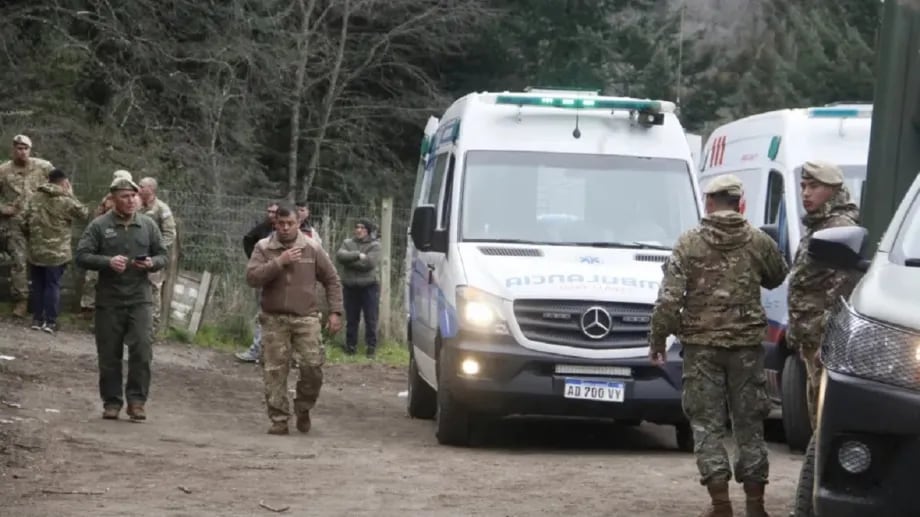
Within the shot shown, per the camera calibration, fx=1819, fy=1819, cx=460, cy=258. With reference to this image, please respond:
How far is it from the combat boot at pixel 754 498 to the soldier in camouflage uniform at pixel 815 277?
0.51 meters

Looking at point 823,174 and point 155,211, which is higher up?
point 823,174

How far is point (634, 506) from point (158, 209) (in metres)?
9.73

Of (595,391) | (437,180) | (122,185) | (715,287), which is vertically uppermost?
(437,180)

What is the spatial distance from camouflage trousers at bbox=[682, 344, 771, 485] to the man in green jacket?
12725 millimetres

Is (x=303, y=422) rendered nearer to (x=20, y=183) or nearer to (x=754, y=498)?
(x=754, y=498)

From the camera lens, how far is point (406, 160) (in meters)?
34.6

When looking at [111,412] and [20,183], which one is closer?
[111,412]

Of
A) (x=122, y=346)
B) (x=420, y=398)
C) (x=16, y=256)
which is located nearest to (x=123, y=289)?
(x=122, y=346)

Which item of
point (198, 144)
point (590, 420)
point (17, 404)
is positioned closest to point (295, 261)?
point (17, 404)

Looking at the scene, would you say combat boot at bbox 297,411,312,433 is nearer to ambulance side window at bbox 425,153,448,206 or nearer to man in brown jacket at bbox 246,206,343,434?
man in brown jacket at bbox 246,206,343,434

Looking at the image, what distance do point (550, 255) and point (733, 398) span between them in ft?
12.3

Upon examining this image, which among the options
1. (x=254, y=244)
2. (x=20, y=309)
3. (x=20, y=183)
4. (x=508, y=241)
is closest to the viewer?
(x=508, y=241)

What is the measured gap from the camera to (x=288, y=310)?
1384cm

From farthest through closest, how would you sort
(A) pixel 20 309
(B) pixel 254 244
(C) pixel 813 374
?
Result: (A) pixel 20 309 → (B) pixel 254 244 → (C) pixel 813 374
